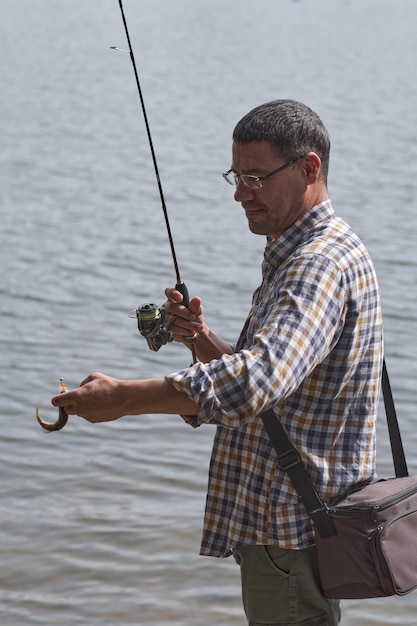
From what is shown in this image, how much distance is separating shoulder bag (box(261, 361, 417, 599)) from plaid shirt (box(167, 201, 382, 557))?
35mm

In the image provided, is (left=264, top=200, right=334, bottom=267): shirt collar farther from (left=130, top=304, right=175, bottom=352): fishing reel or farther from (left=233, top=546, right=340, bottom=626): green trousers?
(left=233, top=546, right=340, bottom=626): green trousers

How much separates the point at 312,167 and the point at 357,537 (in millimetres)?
859

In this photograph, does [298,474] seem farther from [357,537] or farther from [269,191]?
[269,191]

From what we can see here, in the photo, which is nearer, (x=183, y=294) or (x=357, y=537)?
(x=357, y=537)

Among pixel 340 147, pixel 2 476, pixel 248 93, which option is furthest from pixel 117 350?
pixel 248 93

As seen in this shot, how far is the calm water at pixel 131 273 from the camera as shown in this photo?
528 cm

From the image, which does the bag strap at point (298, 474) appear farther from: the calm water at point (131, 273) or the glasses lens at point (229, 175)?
the calm water at point (131, 273)

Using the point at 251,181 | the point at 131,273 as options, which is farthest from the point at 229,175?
the point at 131,273

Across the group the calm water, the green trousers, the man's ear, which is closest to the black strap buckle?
the green trousers

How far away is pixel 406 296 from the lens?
31.1 feet

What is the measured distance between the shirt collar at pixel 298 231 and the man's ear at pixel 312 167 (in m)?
0.06

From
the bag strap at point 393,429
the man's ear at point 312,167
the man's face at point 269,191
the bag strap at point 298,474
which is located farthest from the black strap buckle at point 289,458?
the man's ear at point 312,167

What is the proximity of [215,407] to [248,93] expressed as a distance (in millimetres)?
19425

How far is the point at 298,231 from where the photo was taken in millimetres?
2865
